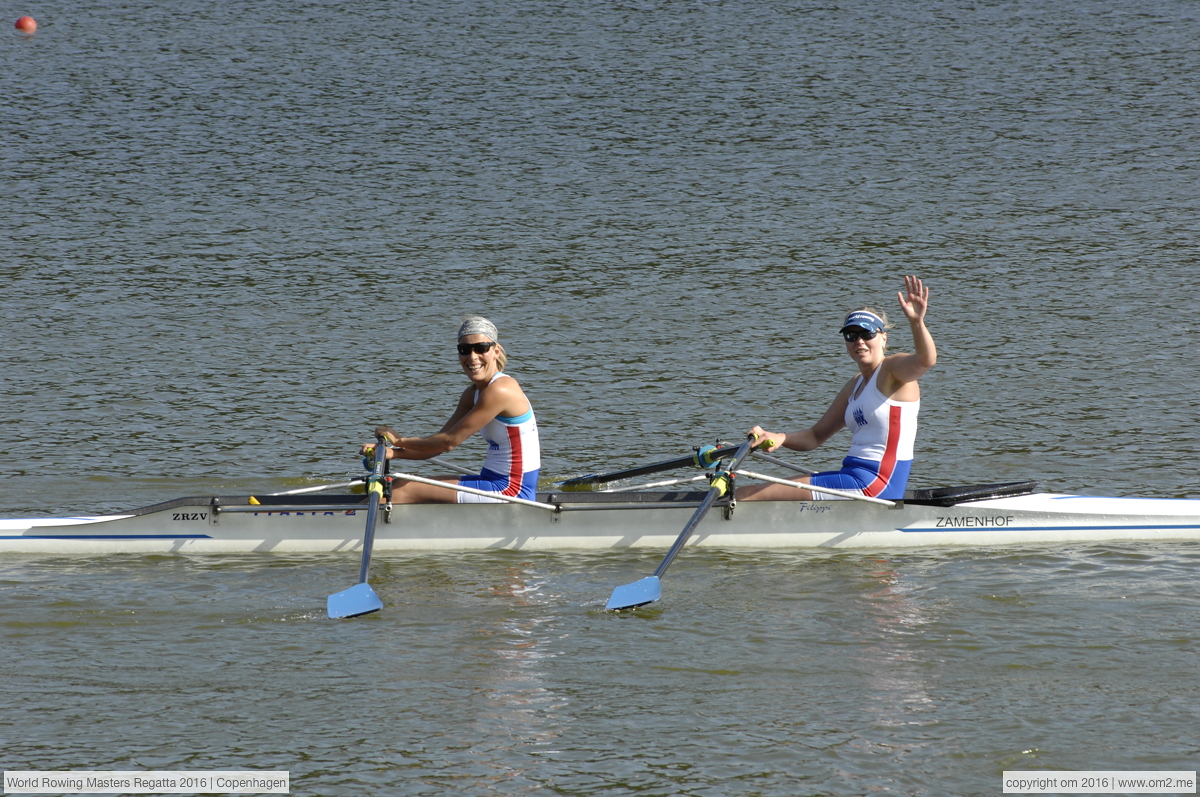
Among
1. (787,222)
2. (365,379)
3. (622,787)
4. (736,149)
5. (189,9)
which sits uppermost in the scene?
(189,9)

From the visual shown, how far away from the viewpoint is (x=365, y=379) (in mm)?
13422

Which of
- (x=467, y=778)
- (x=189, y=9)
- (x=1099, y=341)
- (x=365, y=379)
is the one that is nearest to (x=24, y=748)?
(x=467, y=778)

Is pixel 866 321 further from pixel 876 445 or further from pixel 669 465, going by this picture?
pixel 669 465

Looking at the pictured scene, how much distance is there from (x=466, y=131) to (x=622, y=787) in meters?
19.8

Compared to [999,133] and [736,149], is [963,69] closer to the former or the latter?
[999,133]

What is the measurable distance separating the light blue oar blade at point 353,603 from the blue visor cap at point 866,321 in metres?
3.15

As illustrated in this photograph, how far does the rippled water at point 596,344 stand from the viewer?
237 inches

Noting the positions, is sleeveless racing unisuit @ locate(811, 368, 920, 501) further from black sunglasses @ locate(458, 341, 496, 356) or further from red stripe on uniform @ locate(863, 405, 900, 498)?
black sunglasses @ locate(458, 341, 496, 356)

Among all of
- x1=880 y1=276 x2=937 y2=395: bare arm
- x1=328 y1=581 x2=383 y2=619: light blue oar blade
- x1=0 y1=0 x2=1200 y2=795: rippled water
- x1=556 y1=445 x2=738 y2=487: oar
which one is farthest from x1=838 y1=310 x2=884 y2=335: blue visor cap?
x1=328 y1=581 x2=383 y2=619: light blue oar blade

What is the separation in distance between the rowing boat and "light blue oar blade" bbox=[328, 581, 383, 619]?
0.99 metres

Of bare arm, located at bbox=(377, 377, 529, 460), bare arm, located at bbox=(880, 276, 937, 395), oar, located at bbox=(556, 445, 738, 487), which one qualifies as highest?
bare arm, located at bbox=(880, 276, 937, 395)

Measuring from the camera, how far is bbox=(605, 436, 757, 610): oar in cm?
738

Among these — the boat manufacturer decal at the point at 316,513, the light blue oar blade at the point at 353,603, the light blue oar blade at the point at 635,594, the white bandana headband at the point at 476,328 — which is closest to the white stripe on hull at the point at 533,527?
the boat manufacturer decal at the point at 316,513

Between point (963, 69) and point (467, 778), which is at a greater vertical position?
point (963, 69)
